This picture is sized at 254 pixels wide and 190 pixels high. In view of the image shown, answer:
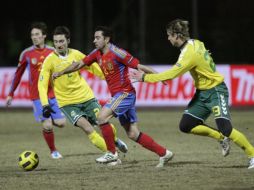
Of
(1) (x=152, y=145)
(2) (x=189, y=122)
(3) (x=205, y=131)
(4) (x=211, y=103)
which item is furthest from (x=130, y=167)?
(4) (x=211, y=103)

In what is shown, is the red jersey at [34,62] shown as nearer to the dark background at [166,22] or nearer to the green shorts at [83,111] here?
the green shorts at [83,111]

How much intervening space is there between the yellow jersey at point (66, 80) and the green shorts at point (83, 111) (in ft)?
0.20

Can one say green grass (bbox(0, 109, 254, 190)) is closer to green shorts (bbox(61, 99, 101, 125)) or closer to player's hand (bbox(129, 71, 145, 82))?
green shorts (bbox(61, 99, 101, 125))

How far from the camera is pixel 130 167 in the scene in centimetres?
923

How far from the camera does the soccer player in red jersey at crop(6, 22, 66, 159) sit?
11031 millimetres

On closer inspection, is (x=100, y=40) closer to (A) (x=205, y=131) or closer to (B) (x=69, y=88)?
(B) (x=69, y=88)

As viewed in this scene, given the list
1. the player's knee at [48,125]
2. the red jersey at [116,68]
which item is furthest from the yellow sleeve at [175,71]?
the player's knee at [48,125]

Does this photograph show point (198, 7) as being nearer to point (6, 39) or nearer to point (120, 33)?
point (120, 33)

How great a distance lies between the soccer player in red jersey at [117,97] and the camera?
9156 mm

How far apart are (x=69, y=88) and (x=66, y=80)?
0.15 metres

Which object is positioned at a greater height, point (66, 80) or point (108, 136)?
point (66, 80)

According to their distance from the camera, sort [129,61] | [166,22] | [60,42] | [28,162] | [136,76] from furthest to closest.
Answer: [166,22]
[60,42]
[129,61]
[28,162]
[136,76]

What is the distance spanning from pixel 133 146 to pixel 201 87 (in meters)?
3.50

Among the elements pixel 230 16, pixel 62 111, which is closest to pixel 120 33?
pixel 230 16
